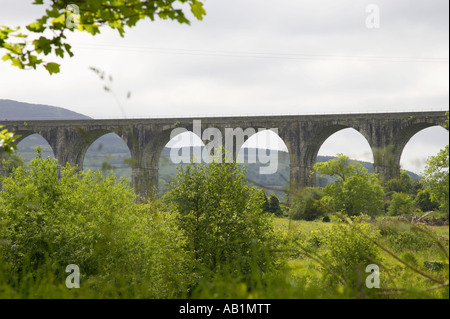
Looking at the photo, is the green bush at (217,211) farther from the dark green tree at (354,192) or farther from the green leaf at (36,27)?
the dark green tree at (354,192)

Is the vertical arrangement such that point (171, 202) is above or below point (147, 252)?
above

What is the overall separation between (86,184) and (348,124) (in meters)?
30.8

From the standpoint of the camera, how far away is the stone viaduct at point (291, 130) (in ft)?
147

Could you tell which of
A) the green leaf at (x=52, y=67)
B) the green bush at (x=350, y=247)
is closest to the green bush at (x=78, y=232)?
the green bush at (x=350, y=247)

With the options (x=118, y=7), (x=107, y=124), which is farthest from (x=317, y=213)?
(x=118, y=7)

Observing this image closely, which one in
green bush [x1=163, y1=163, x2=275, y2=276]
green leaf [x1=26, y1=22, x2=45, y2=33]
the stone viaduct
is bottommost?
green bush [x1=163, y1=163, x2=275, y2=276]

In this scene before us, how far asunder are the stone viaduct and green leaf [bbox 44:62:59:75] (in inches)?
1392

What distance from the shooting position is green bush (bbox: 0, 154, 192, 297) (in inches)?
543

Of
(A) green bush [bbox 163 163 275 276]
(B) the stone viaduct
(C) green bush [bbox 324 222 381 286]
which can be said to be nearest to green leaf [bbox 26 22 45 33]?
(A) green bush [bbox 163 163 275 276]

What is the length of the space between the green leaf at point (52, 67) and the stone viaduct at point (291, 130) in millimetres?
35350

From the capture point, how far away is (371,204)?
35.5 meters

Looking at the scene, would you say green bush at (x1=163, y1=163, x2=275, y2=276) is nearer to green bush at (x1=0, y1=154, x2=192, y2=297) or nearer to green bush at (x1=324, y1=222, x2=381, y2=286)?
green bush at (x1=0, y1=154, x2=192, y2=297)

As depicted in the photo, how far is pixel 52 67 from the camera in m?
5.45

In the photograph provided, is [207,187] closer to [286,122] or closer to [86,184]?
[86,184]
